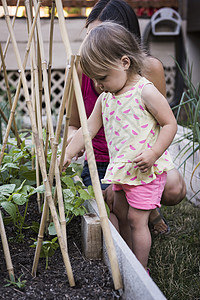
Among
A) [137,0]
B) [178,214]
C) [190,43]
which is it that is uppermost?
[137,0]

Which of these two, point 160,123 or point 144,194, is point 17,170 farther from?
point 160,123

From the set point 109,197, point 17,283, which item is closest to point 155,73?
point 109,197

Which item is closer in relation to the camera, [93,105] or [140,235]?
[140,235]

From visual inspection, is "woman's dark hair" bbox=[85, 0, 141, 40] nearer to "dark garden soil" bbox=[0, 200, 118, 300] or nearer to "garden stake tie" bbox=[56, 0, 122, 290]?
"garden stake tie" bbox=[56, 0, 122, 290]

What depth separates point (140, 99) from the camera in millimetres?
1571

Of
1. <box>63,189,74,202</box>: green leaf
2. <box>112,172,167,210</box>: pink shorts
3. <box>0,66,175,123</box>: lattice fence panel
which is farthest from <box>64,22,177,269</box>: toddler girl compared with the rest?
<box>0,66,175,123</box>: lattice fence panel

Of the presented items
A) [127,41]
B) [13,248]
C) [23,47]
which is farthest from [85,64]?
[23,47]

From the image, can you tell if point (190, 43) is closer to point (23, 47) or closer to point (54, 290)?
point (23, 47)

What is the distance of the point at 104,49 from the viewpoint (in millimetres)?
1473

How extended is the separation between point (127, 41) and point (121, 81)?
15 centimetres

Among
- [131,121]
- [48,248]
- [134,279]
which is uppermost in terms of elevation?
[131,121]

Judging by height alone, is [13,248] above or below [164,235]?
above

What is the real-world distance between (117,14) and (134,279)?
1.33 meters

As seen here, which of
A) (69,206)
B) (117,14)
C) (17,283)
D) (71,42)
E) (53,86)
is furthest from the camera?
(53,86)
